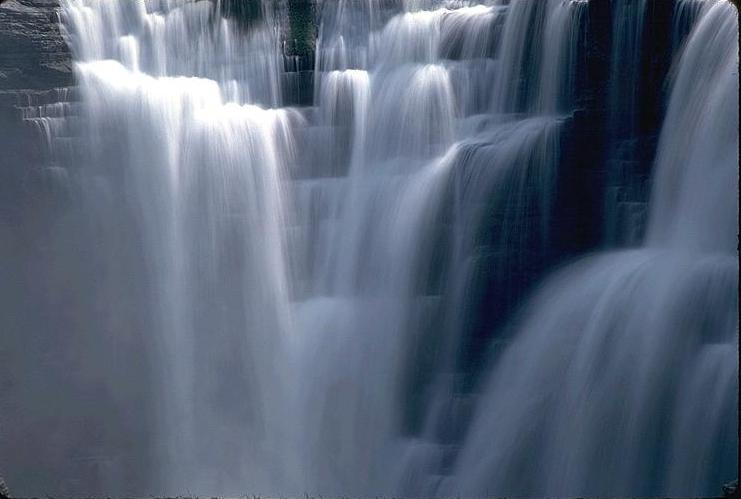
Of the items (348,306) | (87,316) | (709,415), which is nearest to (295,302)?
(348,306)

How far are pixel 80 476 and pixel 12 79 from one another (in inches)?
195

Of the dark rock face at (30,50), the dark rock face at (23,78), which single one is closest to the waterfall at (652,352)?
the dark rock face at (23,78)

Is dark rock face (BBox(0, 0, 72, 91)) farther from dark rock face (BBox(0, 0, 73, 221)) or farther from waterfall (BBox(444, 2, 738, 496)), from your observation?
waterfall (BBox(444, 2, 738, 496))

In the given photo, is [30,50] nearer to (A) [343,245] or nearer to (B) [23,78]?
(B) [23,78]

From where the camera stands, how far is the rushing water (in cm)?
931

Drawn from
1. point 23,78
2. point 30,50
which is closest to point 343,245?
point 23,78

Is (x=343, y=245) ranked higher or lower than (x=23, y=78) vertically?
lower

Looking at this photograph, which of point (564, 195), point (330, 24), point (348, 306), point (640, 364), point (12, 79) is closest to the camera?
point (640, 364)

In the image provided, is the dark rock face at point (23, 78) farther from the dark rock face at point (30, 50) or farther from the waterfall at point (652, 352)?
the waterfall at point (652, 352)

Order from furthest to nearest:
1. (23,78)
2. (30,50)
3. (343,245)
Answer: (30,50), (23,78), (343,245)

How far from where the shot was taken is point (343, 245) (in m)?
11.7

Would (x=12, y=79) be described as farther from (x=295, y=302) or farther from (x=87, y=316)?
(x=295, y=302)

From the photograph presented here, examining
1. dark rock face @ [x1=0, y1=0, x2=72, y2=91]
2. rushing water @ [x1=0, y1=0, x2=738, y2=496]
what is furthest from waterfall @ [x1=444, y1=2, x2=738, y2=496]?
dark rock face @ [x1=0, y1=0, x2=72, y2=91]

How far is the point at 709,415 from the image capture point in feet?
24.4
